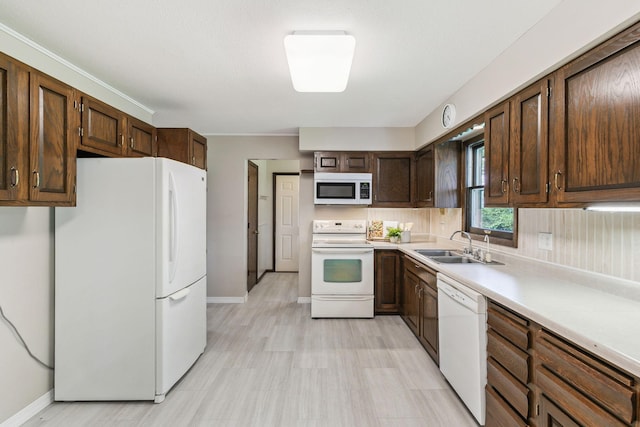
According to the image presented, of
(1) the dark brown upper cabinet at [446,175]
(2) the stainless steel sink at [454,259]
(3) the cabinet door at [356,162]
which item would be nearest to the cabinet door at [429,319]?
(2) the stainless steel sink at [454,259]

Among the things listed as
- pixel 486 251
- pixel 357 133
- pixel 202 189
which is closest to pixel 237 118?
pixel 202 189

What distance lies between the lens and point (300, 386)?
2.34 m

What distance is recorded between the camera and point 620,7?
1222mm

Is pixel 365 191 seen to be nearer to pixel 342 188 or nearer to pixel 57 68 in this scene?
pixel 342 188

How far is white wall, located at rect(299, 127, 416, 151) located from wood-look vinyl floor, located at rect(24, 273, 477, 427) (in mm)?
2214

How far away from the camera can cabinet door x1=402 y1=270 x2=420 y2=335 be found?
10.2ft

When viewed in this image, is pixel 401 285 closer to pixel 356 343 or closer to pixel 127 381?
pixel 356 343

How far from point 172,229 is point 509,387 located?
2286 millimetres

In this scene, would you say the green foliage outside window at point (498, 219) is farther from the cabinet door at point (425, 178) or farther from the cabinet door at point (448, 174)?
the cabinet door at point (425, 178)

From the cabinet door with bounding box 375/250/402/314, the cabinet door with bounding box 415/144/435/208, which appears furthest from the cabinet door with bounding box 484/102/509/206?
the cabinet door with bounding box 375/250/402/314

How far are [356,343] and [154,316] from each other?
1.89m

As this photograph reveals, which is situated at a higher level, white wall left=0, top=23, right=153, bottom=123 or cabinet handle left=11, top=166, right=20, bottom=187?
white wall left=0, top=23, right=153, bottom=123

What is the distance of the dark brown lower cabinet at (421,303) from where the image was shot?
258 centimetres

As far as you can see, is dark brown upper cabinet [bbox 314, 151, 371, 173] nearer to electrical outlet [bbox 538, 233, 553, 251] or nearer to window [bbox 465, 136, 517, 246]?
window [bbox 465, 136, 517, 246]
